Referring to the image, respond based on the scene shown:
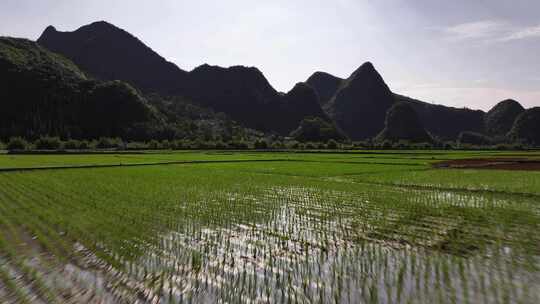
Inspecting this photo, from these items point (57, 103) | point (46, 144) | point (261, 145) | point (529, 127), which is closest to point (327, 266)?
point (46, 144)

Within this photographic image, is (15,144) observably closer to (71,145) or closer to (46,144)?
(46,144)

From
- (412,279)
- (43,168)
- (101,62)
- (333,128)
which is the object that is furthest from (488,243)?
(101,62)

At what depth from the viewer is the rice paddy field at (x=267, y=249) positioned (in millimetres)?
5488

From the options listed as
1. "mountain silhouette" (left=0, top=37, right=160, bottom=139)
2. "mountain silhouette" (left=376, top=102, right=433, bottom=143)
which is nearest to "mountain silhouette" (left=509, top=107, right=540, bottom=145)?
"mountain silhouette" (left=376, top=102, right=433, bottom=143)

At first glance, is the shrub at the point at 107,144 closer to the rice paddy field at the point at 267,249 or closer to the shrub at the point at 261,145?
the shrub at the point at 261,145

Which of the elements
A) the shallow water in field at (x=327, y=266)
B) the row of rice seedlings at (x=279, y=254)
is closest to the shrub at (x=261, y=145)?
the row of rice seedlings at (x=279, y=254)

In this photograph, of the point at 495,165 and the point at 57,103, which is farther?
the point at 57,103

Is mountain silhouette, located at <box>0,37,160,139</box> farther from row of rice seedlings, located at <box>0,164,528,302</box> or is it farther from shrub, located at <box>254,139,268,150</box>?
row of rice seedlings, located at <box>0,164,528,302</box>

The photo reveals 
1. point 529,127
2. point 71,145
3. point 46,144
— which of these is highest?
point 529,127

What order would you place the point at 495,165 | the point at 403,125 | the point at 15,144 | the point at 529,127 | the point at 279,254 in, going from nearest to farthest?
the point at 279,254 < the point at 495,165 < the point at 15,144 < the point at 529,127 < the point at 403,125

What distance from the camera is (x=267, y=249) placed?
25.3ft

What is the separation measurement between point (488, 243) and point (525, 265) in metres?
1.43

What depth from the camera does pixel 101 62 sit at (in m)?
196

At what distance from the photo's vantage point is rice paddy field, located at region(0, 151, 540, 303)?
5488mm
